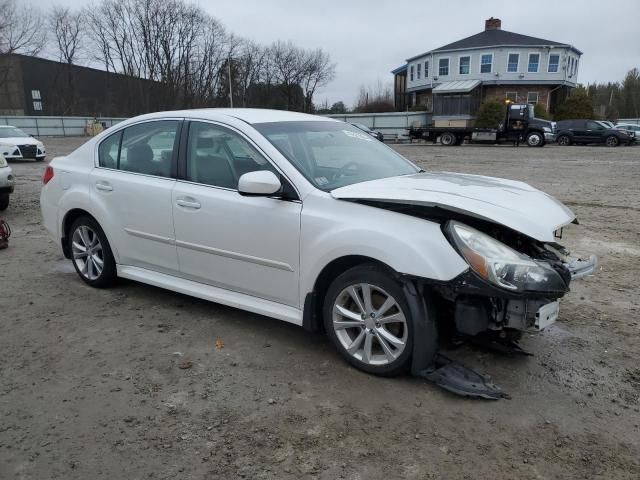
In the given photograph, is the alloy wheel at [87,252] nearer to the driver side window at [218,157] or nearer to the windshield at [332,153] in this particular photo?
the driver side window at [218,157]

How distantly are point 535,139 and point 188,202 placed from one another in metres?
30.8

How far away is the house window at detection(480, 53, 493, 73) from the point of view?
4766cm

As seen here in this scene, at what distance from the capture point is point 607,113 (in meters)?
Result: 65.9

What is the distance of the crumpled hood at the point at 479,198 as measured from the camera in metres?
3.04

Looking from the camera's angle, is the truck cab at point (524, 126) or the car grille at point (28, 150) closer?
the car grille at point (28, 150)

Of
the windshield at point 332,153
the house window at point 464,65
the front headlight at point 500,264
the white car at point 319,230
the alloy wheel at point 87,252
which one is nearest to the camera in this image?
the front headlight at point 500,264

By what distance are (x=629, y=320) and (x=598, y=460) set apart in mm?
2156

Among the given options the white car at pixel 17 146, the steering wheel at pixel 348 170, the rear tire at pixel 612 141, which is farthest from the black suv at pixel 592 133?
the steering wheel at pixel 348 170

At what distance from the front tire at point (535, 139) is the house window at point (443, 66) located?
20.7m

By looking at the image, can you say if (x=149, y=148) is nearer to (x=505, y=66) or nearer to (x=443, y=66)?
(x=505, y=66)

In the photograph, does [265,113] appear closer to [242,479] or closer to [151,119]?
[151,119]

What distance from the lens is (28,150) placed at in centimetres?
1936

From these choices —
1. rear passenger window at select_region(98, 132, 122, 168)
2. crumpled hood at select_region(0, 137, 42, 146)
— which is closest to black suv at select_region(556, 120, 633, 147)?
crumpled hood at select_region(0, 137, 42, 146)

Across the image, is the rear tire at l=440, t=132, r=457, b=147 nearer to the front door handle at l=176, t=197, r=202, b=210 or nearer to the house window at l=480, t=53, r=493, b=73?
the house window at l=480, t=53, r=493, b=73
